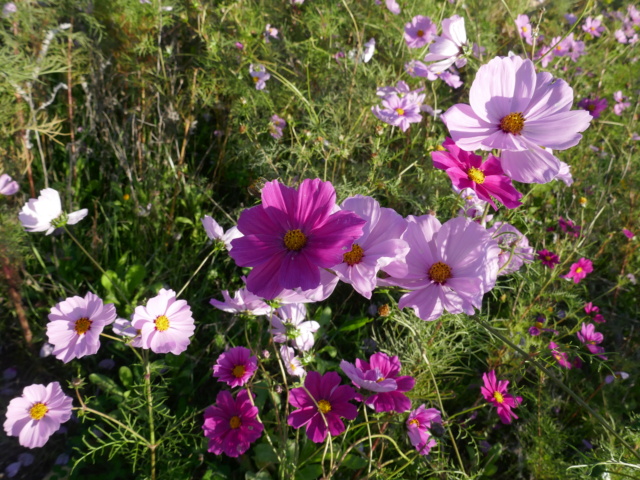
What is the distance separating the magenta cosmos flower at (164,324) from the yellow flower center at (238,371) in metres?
0.12

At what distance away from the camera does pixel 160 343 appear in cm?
79

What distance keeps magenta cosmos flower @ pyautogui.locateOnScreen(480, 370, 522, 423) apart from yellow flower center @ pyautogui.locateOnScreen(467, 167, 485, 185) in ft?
2.05

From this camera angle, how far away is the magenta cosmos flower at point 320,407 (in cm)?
77

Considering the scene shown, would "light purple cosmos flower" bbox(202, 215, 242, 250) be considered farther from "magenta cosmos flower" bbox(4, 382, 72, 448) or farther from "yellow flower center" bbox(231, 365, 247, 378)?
"magenta cosmos flower" bbox(4, 382, 72, 448)

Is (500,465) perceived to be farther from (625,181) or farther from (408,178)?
(625,181)

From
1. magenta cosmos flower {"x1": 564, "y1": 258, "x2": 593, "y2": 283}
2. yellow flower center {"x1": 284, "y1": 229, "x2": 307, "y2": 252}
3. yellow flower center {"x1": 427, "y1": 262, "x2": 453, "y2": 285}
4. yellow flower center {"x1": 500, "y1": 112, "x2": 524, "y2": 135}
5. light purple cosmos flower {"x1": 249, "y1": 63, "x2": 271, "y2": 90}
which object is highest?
yellow flower center {"x1": 500, "y1": 112, "x2": 524, "y2": 135}

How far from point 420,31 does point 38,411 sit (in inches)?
61.8

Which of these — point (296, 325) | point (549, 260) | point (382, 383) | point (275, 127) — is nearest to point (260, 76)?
point (275, 127)

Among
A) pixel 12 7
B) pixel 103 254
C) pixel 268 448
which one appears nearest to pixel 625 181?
pixel 268 448

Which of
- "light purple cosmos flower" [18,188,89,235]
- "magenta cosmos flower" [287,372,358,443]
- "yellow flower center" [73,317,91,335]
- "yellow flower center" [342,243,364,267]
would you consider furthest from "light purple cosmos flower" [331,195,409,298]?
"light purple cosmos flower" [18,188,89,235]

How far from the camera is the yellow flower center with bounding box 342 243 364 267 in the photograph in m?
0.53

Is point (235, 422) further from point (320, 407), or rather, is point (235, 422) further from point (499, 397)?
point (499, 397)

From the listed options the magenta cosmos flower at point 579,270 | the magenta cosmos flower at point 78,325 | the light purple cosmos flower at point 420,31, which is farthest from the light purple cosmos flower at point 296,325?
the light purple cosmos flower at point 420,31

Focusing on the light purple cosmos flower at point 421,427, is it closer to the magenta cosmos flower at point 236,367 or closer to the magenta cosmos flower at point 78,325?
the magenta cosmos flower at point 236,367
